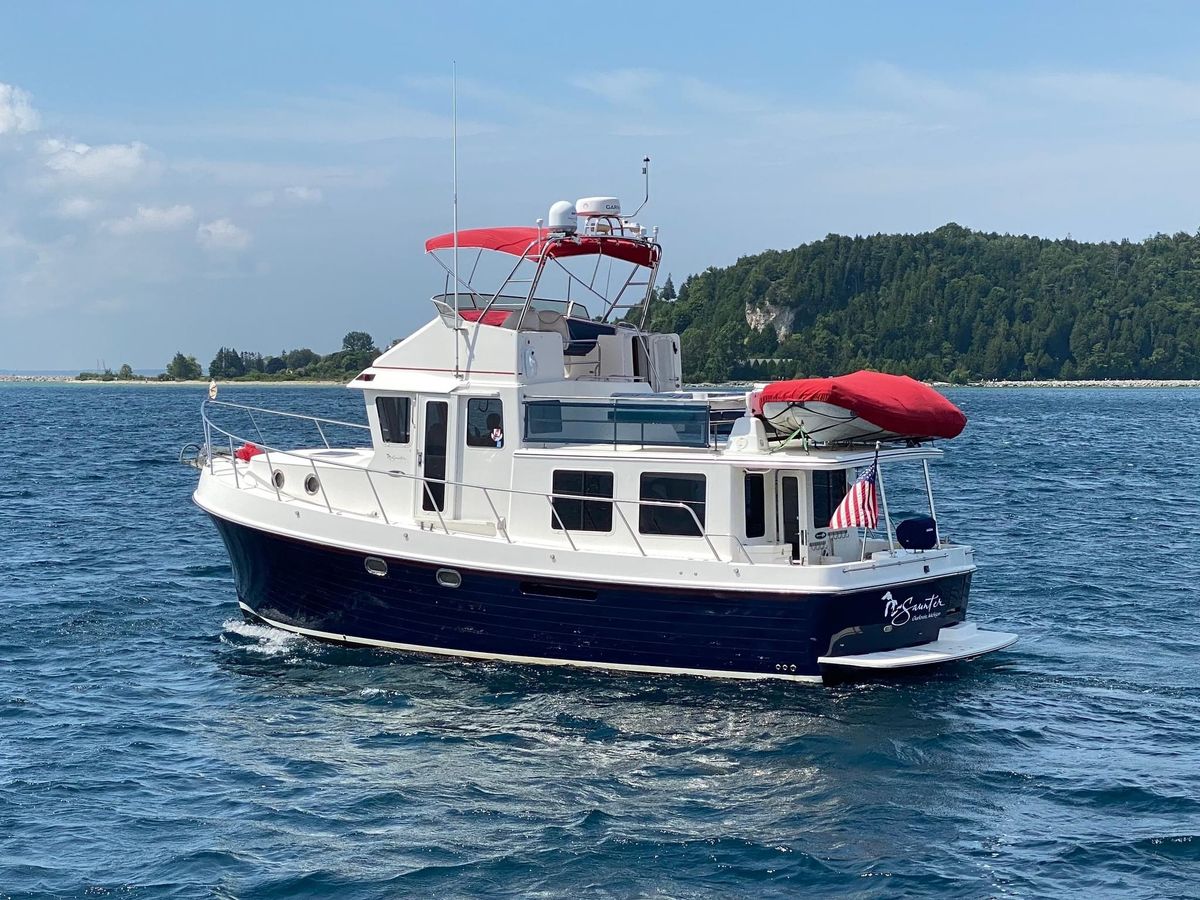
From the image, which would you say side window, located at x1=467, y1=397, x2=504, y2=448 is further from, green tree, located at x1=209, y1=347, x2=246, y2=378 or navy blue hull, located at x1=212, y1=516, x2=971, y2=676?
green tree, located at x1=209, y1=347, x2=246, y2=378

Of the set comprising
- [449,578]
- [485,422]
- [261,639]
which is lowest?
[261,639]

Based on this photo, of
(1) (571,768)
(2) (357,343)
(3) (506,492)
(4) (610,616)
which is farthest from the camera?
(2) (357,343)

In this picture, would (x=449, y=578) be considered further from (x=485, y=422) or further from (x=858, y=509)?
(x=858, y=509)

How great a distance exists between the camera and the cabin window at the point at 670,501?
16.1 meters

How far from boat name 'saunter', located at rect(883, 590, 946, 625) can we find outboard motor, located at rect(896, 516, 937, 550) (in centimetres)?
63

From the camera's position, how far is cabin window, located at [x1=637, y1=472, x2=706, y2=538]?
1606 centimetres

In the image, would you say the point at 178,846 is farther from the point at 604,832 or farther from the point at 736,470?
the point at 736,470

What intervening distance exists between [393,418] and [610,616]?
4.18 meters

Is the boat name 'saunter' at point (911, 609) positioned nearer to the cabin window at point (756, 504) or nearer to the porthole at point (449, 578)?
the cabin window at point (756, 504)

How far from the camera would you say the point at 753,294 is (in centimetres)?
19175

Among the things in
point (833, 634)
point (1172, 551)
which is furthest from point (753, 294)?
point (833, 634)

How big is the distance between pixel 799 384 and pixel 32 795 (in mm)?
9052

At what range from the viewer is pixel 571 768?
44.0 feet

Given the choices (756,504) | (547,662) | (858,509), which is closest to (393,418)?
(547,662)
